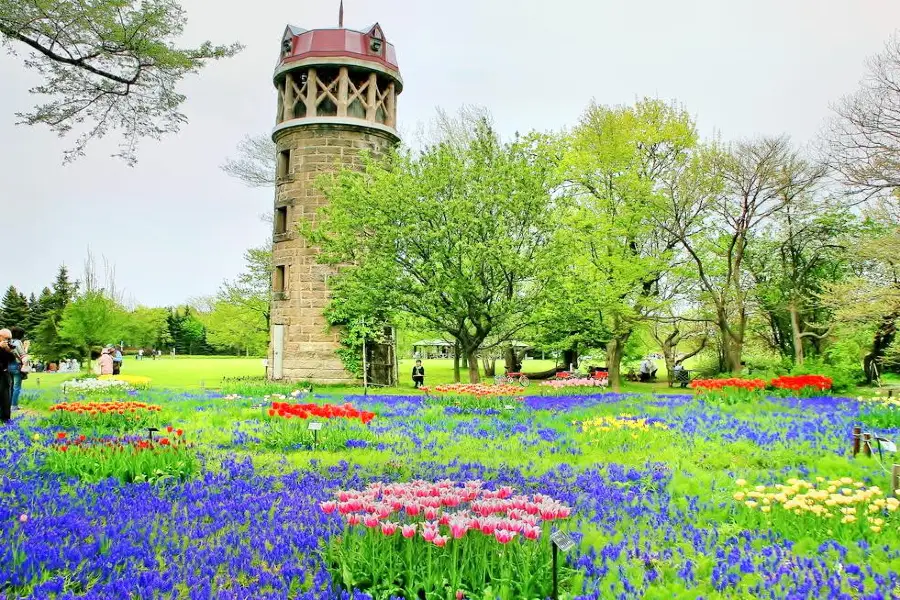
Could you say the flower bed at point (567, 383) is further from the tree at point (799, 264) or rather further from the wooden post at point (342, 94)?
the wooden post at point (342, 94)

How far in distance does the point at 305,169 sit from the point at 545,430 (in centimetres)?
2017

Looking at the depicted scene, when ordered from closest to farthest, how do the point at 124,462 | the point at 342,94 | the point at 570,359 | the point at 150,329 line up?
the point at 124,462
the point at 342,94
the point at 570,359
the point at 150,329

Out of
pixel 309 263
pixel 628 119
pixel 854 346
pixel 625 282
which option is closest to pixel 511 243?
pixel 625 282

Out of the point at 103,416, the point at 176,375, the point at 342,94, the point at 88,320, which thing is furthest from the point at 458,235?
the point at 88,320

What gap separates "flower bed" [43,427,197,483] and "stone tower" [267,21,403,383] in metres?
19.3

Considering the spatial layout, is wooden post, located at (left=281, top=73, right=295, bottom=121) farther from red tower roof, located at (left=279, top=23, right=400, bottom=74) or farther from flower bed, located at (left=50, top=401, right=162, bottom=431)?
flower bed, located at (left=50, top=401, right=162, bottom=431)

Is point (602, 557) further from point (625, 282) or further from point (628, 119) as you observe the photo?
point (628, 119)

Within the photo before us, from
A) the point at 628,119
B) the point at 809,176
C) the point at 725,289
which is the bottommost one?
the point at 725,289

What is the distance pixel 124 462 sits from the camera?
709 cm

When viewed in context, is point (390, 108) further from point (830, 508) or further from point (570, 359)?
point (830, 508)

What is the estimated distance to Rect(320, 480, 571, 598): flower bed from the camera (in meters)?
4.20

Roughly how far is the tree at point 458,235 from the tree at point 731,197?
1045cm

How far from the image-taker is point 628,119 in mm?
30672

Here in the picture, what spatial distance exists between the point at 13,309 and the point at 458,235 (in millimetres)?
59762
